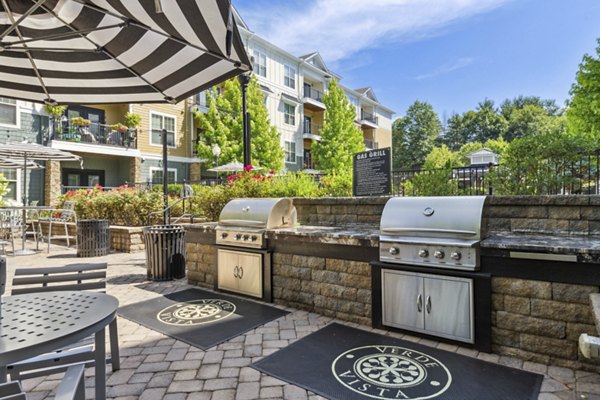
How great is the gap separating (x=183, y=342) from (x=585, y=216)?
415cm

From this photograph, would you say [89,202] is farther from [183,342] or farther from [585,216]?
[585,216]

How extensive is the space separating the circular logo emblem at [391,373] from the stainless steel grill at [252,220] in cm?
195

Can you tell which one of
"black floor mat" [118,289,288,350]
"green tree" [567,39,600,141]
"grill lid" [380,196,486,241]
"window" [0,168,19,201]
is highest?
"green tree" [567,39,600,141]

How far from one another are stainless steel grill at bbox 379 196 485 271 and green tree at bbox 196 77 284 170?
48.5ft

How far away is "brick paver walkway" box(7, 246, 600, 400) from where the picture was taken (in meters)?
2.36

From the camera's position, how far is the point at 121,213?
30.5ft

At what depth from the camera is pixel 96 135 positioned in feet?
50.6

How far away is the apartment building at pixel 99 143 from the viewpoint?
12906mm

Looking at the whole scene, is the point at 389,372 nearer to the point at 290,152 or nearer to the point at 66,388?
the point at 66,388

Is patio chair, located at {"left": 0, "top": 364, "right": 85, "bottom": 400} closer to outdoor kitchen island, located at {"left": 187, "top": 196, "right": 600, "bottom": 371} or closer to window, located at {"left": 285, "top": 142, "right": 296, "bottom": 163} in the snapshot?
outdoor kitchen island, located at {"left": 187, "top": 196, "right": 600, "bottom": 371}

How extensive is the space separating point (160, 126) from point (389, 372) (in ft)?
59.0

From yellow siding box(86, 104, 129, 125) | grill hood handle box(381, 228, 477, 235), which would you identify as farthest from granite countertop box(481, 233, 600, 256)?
yellow siding box(86, 104, 129, 125)

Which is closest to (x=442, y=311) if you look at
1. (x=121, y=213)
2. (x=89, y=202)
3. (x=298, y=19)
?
(x=121, y=213)

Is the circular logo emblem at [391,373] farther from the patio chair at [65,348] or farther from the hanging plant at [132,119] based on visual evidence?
the hanging plant at [132,119]
